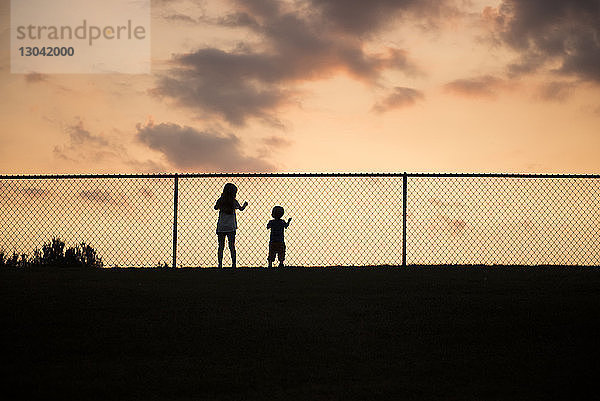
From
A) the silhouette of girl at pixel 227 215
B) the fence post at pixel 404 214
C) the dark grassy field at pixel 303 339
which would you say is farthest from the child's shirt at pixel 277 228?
the dark grassy field at pixel 303 339

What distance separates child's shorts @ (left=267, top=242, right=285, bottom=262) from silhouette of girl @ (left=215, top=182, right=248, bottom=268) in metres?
0.77

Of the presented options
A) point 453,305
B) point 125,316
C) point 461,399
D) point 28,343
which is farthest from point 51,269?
point 461,399

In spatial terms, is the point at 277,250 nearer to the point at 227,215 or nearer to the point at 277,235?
the point at 277,235

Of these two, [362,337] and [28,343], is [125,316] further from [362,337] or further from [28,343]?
[362,337]

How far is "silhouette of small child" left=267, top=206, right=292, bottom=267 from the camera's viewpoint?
1273 cm

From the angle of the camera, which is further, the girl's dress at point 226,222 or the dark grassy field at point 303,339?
the girl's dress at point 226,222

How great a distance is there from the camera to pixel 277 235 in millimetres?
12781

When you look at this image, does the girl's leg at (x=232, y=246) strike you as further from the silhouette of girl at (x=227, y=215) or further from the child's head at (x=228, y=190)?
the child's head at (x=228, y=190)

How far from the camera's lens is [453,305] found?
26.3 feet

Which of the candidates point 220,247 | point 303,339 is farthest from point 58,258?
point 303,339

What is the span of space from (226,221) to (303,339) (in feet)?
20.5

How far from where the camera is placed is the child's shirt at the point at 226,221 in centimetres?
1240

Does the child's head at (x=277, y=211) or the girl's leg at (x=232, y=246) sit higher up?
the child's head at (x=277, y=211)

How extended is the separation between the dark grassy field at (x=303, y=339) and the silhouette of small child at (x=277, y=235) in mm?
2576
